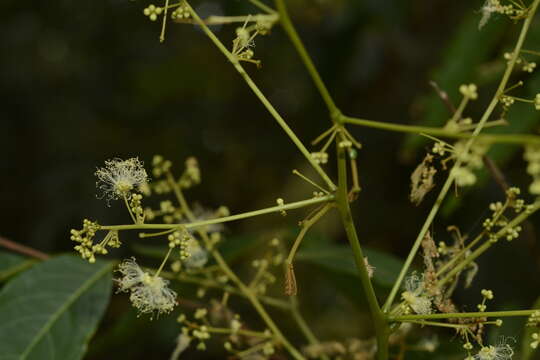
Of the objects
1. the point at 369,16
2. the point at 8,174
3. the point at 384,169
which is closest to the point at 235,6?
the point at 369,16

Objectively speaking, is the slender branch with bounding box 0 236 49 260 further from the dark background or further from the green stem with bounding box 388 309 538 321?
the green stem with bounding box 388 309 538 321

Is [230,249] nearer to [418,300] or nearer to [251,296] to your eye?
[251,296]

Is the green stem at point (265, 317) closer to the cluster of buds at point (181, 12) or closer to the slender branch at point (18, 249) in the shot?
the slender branch at point (18, 249)

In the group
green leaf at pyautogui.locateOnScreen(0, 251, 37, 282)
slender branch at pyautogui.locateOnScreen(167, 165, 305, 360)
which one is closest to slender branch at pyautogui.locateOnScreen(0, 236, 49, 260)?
green leaf at pyautogui.locateOnScreen(0, 251, 37, 282)

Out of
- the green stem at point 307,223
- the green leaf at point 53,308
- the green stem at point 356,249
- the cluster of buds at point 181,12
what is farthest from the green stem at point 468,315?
the green leaf at point 53,308

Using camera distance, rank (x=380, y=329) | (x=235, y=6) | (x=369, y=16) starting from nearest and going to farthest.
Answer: (x=380, y=329) → (x=235, y=6) → (x=369, y=16)

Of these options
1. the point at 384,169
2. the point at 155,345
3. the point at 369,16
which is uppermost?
the point at 369,16

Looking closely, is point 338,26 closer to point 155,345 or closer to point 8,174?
point 155,345
